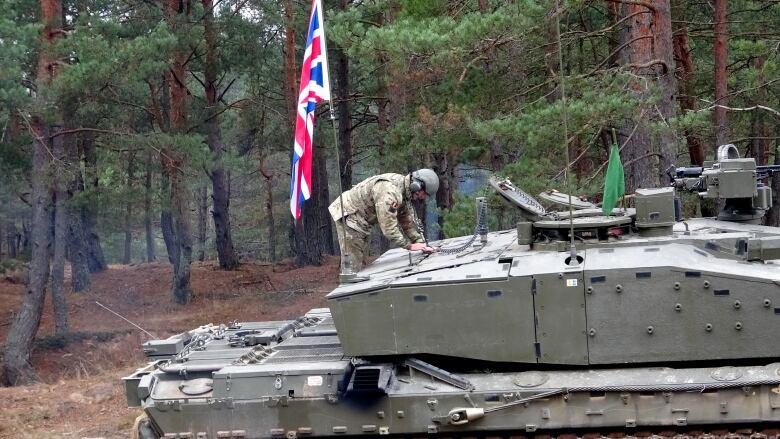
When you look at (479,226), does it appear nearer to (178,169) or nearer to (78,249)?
(178,169)

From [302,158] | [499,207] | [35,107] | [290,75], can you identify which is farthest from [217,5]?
[302,158]

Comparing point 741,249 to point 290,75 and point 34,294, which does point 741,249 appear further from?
point 290,75

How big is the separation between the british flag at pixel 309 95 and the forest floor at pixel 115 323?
405 cm

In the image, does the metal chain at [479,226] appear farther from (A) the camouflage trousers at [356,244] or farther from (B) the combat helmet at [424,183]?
(A) the camouflage trousers at [356,244]

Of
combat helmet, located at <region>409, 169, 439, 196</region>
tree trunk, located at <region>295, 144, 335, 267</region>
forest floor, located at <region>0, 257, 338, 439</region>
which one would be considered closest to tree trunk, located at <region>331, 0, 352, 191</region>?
tree trunk, located at <region>295, 144, 335, 267</region>

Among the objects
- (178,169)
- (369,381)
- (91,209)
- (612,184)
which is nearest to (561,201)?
(612,184)

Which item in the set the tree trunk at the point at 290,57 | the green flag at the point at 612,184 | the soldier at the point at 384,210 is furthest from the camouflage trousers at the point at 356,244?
the tree trunk at the point at 290,57

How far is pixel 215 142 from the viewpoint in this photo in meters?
26.9

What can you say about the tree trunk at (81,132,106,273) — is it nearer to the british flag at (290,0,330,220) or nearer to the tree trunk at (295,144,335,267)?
the tree trunk at (295,144,335,267)

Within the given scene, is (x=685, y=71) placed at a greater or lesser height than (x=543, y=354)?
greater

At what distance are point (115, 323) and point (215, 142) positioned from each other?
20.6ft

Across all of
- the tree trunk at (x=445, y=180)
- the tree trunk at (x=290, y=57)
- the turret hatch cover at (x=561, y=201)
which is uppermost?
the tree trunk at (x=290, y=57)

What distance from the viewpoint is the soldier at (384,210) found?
948 centimetres

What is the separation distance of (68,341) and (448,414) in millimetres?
15555
